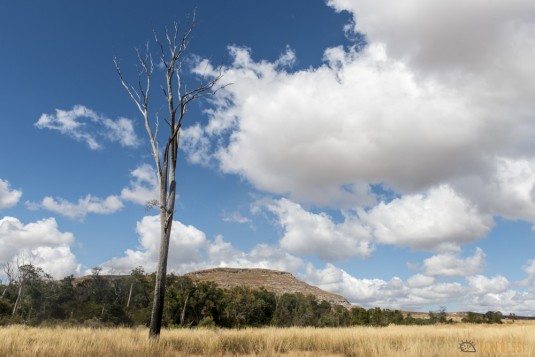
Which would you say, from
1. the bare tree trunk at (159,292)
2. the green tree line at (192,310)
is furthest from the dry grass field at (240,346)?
the green tree line at (192,310)

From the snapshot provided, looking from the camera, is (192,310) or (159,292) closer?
(159,292)

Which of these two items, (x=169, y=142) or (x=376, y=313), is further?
(x=376, y=313)

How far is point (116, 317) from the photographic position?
4894cm

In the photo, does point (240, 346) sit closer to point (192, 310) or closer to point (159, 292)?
point (159, 292)

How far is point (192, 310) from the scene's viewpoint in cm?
4447

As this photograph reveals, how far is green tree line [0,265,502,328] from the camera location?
42.9 metres

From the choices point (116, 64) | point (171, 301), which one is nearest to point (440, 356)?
point (116, 64)

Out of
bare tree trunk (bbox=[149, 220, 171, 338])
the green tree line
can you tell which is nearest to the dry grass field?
bare tree trunk (bbox=[149, 220, 171, 338])

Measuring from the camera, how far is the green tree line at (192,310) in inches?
1690

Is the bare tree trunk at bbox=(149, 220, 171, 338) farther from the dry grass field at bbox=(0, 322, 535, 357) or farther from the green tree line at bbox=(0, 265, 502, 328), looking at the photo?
the green tree line at bbox=(0, 265, 502, 328)

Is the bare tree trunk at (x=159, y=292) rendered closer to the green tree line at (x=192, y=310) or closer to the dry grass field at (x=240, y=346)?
the dry grass field at (x=240, y=346)

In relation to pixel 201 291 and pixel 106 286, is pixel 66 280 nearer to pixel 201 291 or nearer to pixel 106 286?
pixel 106 286

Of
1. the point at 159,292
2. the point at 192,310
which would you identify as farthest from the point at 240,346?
the point at 192,310

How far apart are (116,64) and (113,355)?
11.7 meters
